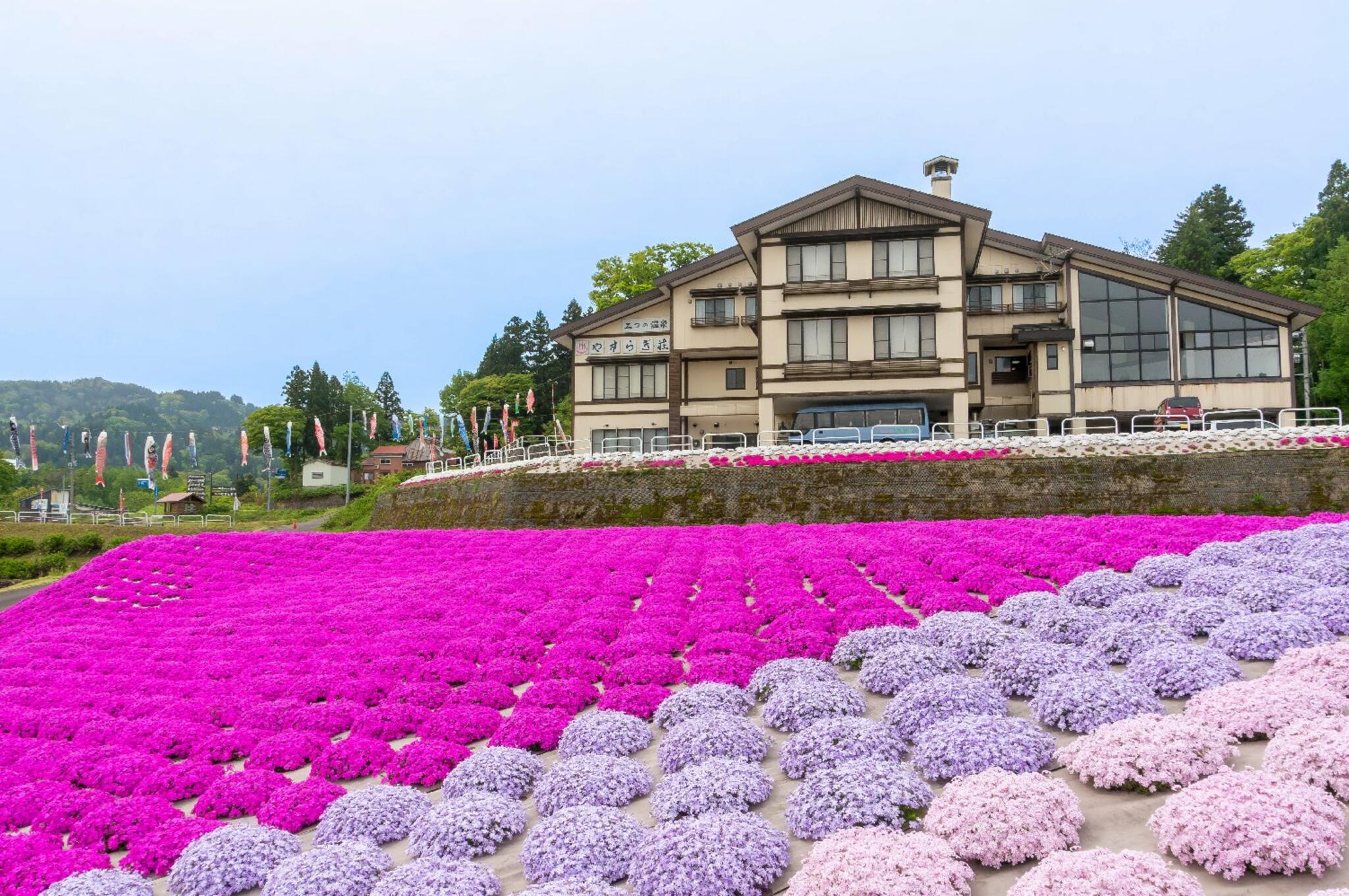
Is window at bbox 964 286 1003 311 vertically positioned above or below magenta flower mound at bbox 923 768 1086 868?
above

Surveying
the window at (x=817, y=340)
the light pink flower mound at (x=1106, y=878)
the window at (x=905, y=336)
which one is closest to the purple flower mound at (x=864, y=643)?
the light pink flower mound at (x=1106, y=878)

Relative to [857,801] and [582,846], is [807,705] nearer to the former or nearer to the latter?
[857,801]

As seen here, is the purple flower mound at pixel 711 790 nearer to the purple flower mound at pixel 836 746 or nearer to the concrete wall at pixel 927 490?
the purple flower mound at pixel 836 746

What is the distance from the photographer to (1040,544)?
16328 mm

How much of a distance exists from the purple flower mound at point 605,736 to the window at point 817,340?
1210 inches

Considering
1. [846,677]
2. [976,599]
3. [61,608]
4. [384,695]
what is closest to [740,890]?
[846,677]

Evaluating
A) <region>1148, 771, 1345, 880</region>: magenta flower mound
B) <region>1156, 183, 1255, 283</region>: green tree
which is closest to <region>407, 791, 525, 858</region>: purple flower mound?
<region>1148, 771, 1345, 880</region>: magenta flower mound

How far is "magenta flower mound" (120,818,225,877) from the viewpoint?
7.10 meters

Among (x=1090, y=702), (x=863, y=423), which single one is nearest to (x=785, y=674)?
(x=1090, y=702)

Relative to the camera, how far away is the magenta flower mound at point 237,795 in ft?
26.3

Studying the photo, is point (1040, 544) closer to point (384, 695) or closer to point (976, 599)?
point (976, 599)

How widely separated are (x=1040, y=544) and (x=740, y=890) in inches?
504

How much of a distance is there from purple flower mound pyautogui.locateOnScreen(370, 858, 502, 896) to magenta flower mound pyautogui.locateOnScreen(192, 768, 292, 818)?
2536mm

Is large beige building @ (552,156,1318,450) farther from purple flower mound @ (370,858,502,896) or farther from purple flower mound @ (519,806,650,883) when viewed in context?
purple flower mound @ (370,858,502,896)
